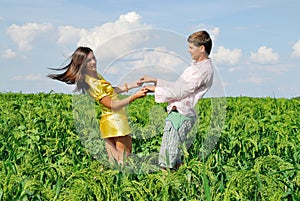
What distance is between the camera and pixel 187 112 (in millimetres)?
5625

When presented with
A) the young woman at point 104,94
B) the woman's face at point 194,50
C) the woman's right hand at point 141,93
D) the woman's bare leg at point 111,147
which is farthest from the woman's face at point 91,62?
the woman's face at point 194,50

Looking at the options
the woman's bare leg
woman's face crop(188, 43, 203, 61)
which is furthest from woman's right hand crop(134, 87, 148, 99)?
the woman's bare leg

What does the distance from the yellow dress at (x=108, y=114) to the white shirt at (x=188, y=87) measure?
24.4 inches

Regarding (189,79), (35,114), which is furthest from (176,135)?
(35,114)

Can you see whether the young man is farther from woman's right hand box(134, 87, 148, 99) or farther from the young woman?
the young woman

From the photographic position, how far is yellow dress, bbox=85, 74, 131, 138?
590cm

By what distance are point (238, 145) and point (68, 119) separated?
12.4 ft

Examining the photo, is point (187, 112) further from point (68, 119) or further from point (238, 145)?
point (68, 119)

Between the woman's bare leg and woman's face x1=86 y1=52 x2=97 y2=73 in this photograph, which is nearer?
woman's face x1=86 y1=52 x2=97 y2=73

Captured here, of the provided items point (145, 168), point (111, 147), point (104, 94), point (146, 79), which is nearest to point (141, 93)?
point (146, 79)

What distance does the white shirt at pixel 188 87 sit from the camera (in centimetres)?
543

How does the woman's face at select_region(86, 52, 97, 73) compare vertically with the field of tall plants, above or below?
above

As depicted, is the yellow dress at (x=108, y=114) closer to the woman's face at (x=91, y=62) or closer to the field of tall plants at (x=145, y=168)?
the woman's face at (x=91, y=62)

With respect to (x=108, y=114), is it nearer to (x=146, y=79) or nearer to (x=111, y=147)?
(x=111, y=147)
